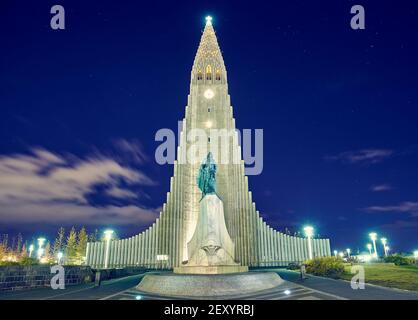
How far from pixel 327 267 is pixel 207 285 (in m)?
11.3

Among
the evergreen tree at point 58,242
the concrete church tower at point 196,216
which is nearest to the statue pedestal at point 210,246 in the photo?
the concrete church tower at point 196,216

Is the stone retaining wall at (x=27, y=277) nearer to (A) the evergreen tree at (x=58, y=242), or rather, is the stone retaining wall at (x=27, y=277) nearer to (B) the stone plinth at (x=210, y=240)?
(B) the stone plinth at (x=210, y=240)

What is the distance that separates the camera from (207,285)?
10.8 metres

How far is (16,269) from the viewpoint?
1315 centimetres

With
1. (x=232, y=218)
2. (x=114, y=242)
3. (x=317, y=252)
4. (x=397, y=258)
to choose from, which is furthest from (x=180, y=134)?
(x=397, y=258)

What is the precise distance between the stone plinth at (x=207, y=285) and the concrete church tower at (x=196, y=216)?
19.8m

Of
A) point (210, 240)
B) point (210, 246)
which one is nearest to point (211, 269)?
point (210, 246)

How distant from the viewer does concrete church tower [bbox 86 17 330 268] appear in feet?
104

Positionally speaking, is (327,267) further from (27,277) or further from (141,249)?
(141,249)

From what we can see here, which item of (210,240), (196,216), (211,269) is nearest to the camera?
(211,269)

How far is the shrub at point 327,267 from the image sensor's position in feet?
58.9
